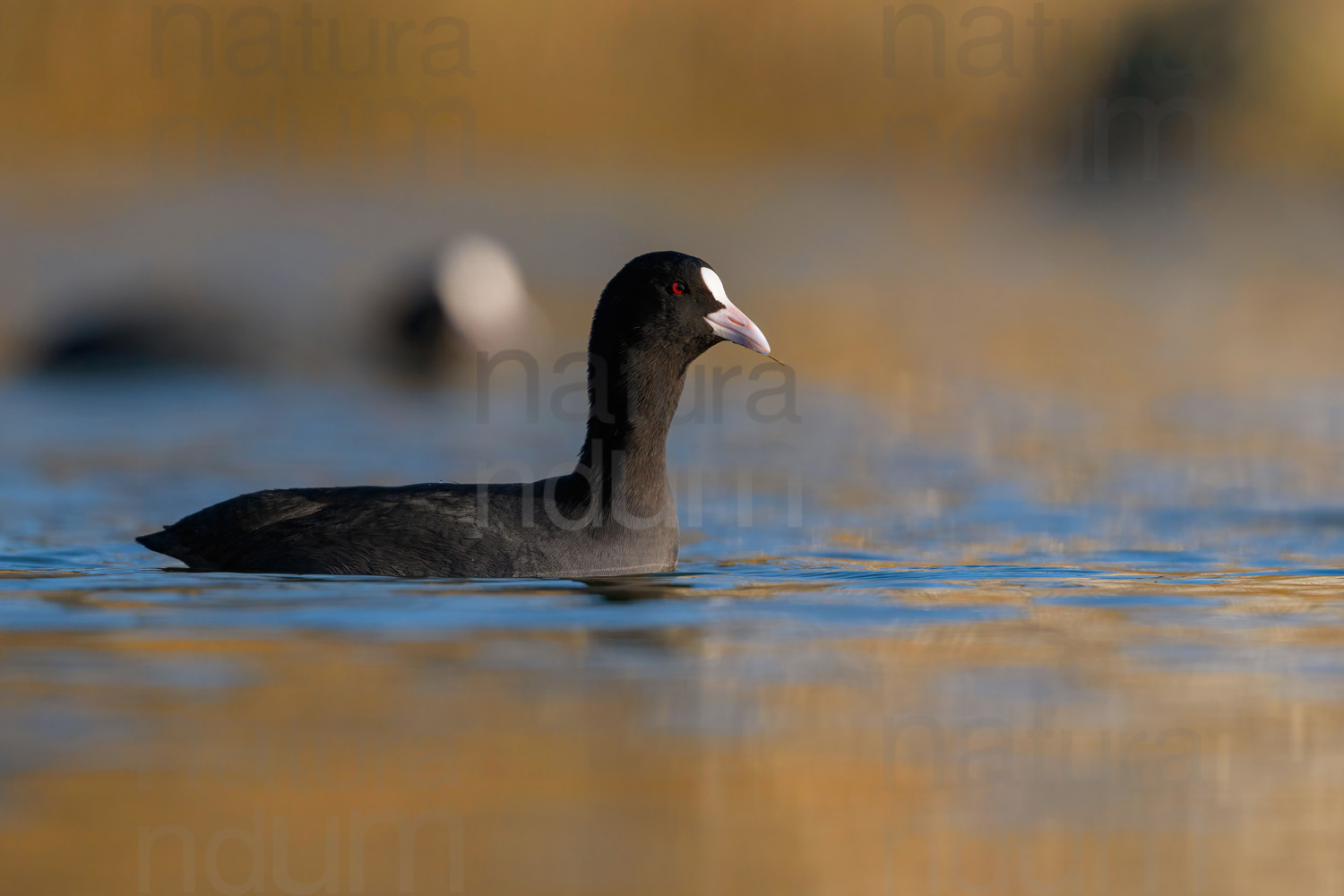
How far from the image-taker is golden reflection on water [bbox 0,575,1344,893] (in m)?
4.05

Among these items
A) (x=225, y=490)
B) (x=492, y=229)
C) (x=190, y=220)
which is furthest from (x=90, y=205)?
(x=225, y=490)

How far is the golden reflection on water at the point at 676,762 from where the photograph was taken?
4.05m

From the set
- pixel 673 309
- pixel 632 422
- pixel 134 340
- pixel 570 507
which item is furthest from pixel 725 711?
pixel 134 340

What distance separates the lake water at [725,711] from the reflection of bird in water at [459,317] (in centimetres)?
754

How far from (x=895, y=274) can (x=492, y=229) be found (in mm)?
4769

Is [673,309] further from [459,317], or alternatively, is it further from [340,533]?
[459,317]

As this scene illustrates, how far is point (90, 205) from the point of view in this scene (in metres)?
22.0

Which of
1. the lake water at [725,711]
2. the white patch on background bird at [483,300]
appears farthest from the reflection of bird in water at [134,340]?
the lake water at [725,711]

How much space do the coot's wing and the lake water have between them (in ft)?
0.58

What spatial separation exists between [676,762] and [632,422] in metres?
3.36

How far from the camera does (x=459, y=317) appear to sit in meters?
18.1

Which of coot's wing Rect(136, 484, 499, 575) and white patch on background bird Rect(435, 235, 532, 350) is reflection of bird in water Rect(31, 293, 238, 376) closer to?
white patch on background bird Rect(435, 235, 532, 350)

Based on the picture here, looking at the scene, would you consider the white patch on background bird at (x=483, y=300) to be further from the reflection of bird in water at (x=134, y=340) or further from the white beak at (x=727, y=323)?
the white beak at (x=727, y=323)

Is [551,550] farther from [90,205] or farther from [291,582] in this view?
[90,205]
